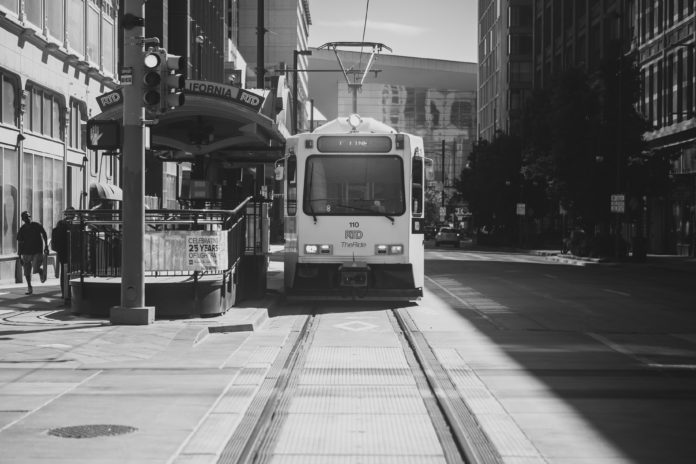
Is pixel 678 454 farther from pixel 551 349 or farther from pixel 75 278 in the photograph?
pixel 75 278

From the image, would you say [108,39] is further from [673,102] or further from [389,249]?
[673,102]

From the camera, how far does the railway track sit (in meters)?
7.22

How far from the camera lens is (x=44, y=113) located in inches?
1187

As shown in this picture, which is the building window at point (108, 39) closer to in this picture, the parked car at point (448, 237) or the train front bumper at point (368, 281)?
the train front bumper at point (368, 281)

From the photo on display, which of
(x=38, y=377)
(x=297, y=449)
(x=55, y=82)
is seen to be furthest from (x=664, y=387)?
(x=55, y=82)

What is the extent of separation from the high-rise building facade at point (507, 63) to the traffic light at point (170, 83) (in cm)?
8011

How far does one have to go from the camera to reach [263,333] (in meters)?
15.0

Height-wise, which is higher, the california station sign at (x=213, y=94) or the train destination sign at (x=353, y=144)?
the california station sign at (x=213, y=94)

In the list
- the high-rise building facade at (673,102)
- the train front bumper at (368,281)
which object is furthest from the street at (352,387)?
the high-rise building facade at (673,102)

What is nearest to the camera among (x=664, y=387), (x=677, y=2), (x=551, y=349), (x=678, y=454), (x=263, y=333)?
(x=678, y=454)

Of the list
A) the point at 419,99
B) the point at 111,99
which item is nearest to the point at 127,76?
the point at 111,99

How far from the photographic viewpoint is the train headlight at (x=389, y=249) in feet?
65.5

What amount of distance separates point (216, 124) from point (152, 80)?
22.1 feet

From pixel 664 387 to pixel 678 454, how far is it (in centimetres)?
315
